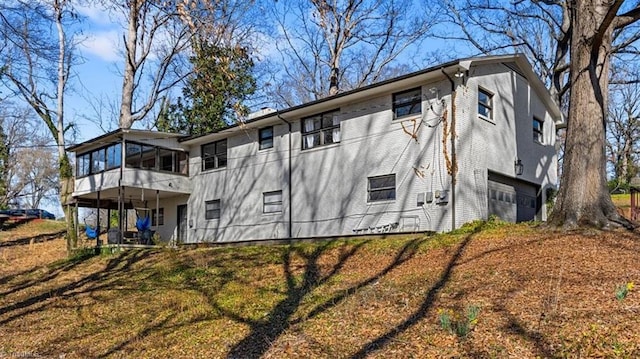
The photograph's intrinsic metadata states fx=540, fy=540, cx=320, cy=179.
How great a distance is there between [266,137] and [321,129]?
284 centimetres

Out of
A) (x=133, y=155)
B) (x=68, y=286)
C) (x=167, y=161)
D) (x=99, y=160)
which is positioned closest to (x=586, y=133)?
(x=68, y=286)

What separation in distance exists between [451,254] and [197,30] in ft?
22.8

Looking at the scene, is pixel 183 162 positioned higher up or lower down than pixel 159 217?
higher up

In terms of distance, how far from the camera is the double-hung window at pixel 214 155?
2255 cm

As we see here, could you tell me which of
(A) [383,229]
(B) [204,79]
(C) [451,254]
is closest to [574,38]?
(C) [451,254]

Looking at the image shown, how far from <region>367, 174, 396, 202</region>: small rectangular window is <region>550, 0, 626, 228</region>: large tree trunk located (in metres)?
5.17

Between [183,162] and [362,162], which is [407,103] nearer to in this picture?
[362,162]

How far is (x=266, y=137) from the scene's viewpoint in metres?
20.8

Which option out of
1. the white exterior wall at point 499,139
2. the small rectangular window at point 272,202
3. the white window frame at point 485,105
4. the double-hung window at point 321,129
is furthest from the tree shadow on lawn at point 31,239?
the white window frame at point 485,105

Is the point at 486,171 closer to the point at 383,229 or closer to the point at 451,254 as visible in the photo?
the point at 383,229

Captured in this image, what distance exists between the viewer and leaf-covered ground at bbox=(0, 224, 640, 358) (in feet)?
21.7

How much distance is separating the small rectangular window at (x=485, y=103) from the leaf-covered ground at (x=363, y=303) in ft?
13.7

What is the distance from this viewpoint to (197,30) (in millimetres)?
8484

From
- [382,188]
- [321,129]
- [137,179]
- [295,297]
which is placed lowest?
[295,297]
